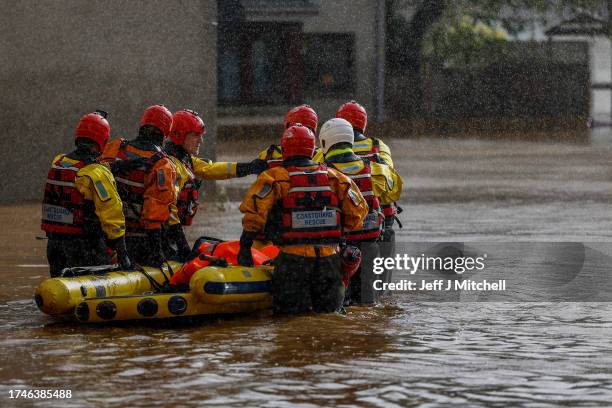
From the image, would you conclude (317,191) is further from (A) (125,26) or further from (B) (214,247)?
(A) (125,26)

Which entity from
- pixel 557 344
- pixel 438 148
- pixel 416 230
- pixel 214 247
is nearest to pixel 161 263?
pixel 214 247

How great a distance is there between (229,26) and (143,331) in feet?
113

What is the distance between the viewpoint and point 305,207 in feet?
35.7

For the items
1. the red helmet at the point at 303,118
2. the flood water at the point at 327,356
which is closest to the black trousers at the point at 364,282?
the flood water at the point at 327,356

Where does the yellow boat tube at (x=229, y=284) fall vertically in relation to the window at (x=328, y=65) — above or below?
below

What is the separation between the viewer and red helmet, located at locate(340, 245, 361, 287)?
11.3 metres

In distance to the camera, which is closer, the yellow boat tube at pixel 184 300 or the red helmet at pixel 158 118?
the yellow boat tube at pixel 184 300

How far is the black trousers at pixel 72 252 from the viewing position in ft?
37.1

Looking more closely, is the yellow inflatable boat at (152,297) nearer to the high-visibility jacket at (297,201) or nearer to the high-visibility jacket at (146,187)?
the high-visibility jacket at (297,201)

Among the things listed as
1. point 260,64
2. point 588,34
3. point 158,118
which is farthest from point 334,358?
point 588,34

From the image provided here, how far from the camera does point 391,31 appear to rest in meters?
45.1

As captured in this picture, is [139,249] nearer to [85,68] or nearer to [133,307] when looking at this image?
[133,307]

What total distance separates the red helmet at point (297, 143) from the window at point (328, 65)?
3317 cm

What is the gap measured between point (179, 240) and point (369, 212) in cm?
151
